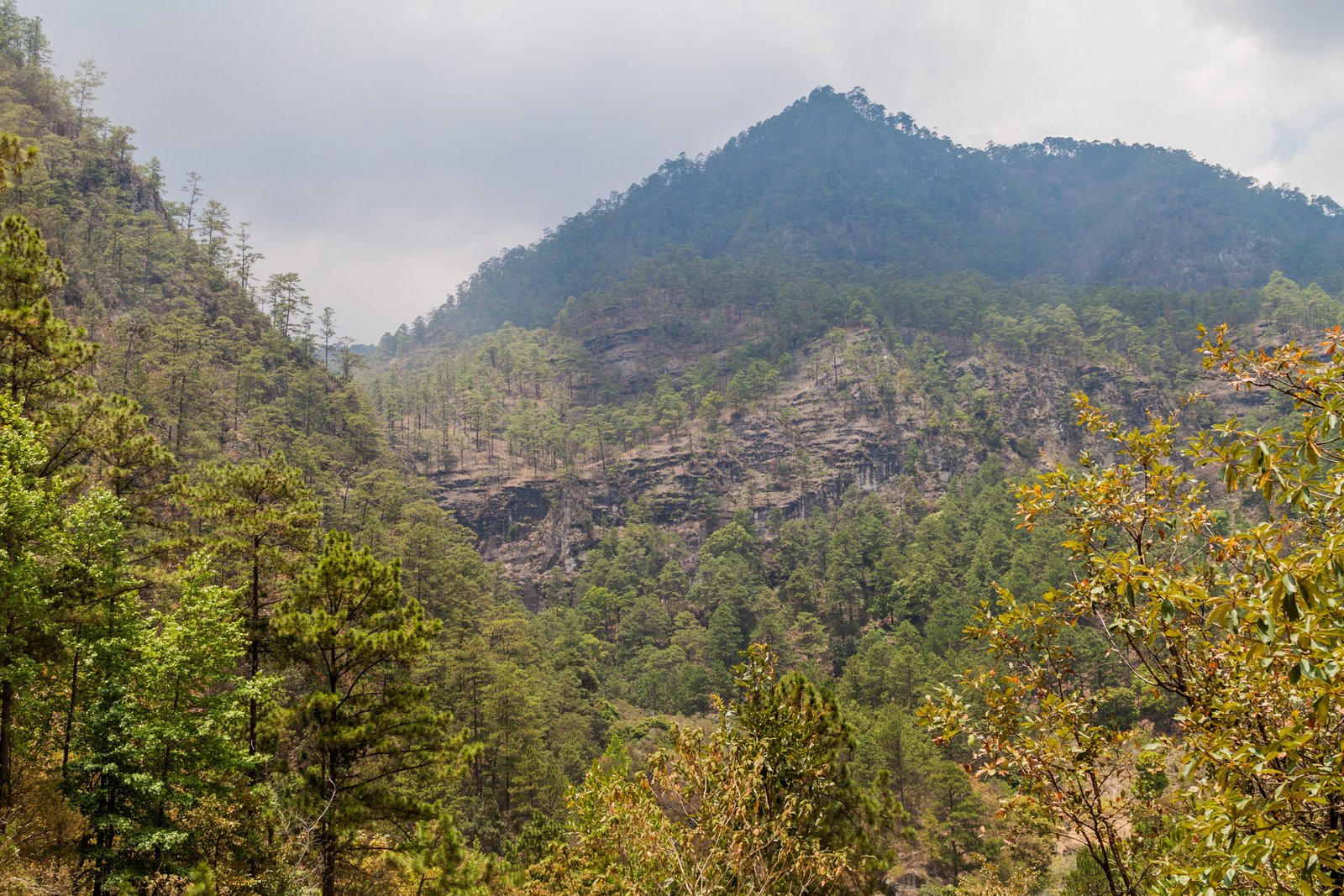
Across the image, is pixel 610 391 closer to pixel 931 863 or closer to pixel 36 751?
pixel 931 863

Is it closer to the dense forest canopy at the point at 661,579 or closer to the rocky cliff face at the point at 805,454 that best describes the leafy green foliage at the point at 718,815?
the dense forest canopy at the point at 661,579

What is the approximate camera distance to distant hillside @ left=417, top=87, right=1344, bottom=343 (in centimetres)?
14512

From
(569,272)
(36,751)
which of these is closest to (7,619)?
(36,751)

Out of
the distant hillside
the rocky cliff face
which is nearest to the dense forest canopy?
the rocky cliff face

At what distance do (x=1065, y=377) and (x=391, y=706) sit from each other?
101 metres

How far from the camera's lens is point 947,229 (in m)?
173

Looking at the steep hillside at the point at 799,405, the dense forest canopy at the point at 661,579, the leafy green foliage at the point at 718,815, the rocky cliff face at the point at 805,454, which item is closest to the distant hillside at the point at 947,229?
the dense forest canopy at the point at 661,579

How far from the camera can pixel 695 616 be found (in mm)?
64812

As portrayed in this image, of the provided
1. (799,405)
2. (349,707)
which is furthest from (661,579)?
(349,707)

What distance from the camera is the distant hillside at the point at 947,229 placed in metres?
145

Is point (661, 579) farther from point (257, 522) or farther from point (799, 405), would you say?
point (257, 522)

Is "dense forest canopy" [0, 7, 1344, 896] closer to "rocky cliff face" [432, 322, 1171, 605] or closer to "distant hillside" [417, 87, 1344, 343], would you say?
"rocky cliff face" [432, 322, 1171, 605]

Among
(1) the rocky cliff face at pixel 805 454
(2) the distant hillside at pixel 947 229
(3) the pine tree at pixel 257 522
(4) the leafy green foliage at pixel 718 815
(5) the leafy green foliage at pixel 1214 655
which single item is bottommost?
(4) the leafy green foliage at pixel 718 815

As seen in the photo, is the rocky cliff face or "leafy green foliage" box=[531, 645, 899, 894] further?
the rocky cliff face
